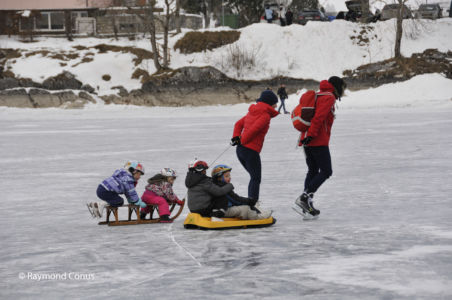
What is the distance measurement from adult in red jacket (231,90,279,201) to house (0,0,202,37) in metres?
34.0

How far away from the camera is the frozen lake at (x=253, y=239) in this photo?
187 inches

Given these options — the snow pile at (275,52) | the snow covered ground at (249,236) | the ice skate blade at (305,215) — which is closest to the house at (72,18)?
the snow pile at (275,52)

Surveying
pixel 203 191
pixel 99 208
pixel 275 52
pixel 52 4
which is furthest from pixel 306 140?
pixel 52 4

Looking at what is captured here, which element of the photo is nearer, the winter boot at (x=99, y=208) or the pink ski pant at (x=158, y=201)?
the winter boot at (x=99, y=208)

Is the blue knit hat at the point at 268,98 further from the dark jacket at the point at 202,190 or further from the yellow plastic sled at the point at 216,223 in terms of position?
the yellow plastic sled at the point at 216,223

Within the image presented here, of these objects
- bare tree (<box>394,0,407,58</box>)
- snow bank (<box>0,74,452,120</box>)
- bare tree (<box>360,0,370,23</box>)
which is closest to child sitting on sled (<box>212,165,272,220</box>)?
snow bank (<box>0,74,452,120</box>)

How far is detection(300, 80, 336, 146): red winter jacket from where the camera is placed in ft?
22.8

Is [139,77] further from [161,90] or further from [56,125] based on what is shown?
[56,125]

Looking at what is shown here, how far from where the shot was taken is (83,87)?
36.1 meters

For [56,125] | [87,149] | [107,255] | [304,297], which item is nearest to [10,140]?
[87,149]

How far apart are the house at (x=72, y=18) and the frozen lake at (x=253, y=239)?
30.0 metres

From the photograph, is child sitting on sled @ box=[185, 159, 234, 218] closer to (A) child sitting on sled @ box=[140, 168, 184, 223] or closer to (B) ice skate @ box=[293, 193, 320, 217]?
(A) child sitting on sled @ box=[140, 168, 184, 223]

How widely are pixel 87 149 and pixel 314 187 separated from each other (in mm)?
9096

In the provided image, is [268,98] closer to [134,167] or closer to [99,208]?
[134,167]
